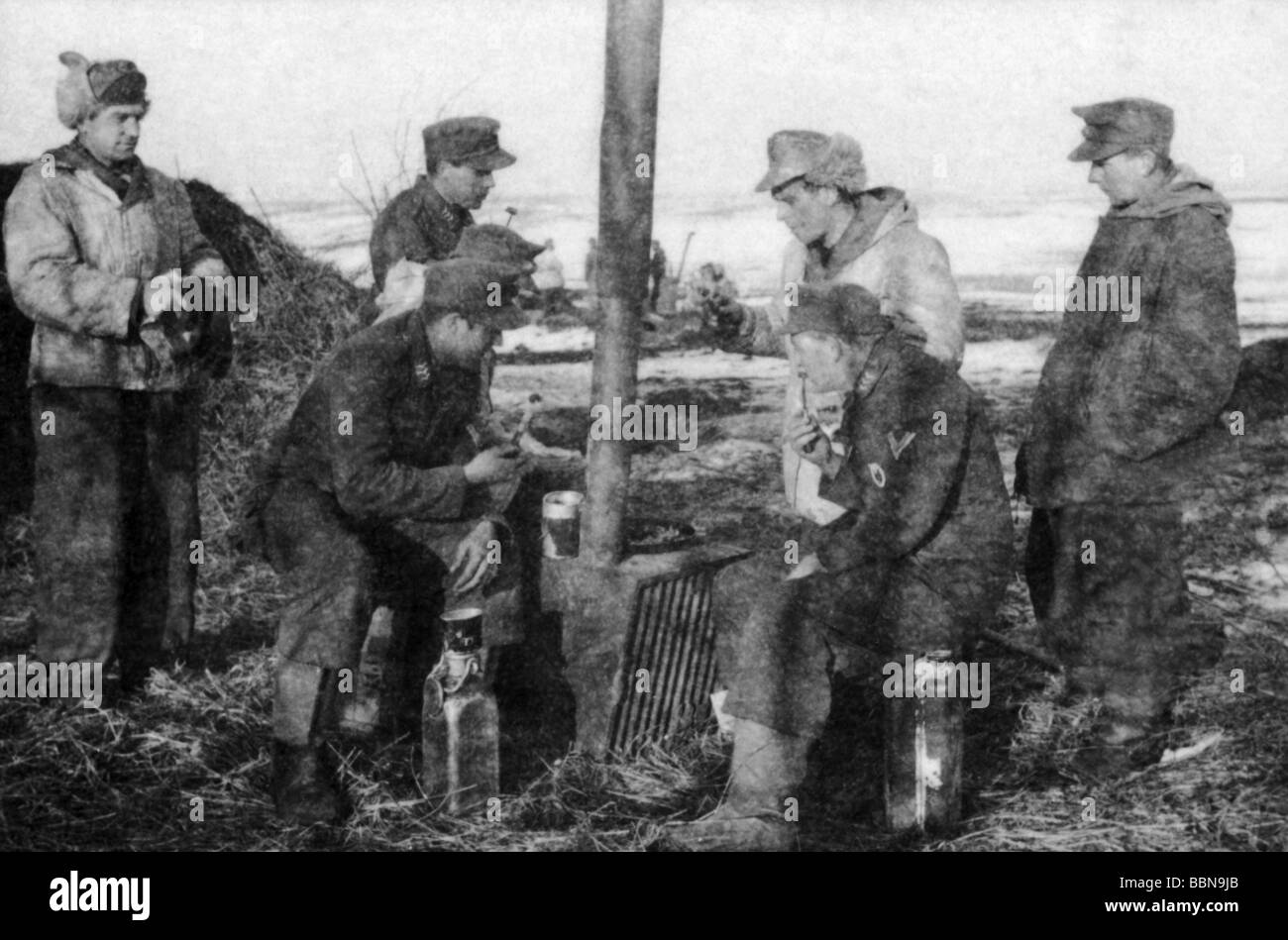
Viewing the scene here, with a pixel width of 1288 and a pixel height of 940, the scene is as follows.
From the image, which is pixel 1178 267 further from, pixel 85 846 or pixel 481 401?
pixel 85 846

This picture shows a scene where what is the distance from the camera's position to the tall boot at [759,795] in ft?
13.1

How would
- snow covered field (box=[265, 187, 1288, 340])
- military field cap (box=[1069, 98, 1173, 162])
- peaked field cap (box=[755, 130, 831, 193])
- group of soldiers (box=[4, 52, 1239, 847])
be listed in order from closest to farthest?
1. group of soldiers (box=[4, 52, 1239, 847])
2. military field cap (box=[1069, 98, 1173, 162])
3. peaked field cap (box=[755, 130, 831, 193])
4. snow covered field (box=[265, 187, 1288, 340])

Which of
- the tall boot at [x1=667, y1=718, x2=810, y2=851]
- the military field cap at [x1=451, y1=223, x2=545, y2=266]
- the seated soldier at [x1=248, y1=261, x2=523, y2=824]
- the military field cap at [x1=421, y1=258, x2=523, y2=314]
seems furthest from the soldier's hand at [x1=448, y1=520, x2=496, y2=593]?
the tall boot at [x1=667, y1=718, x2=810, y2=851]

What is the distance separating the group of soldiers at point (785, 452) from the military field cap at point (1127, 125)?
0.04ft

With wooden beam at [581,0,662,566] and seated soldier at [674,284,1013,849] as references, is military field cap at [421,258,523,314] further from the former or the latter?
seated soldier at [674,284,1013,849]

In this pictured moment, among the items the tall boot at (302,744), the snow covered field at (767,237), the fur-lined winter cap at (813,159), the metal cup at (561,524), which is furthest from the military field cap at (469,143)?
the tall boot at (302,744)

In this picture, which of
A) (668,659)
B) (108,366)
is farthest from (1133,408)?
(108,366)

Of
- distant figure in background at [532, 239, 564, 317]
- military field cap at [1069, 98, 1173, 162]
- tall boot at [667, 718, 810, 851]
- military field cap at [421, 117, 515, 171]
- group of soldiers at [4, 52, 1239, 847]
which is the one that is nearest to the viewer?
tall boot at [667, 718, 810, 851]

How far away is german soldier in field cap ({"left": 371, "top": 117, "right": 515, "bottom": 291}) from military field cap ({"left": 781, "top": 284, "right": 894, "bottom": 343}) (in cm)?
224

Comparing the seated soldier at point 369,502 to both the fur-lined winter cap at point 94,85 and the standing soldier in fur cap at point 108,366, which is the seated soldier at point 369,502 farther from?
the fur-lined winter cap at point 94,85

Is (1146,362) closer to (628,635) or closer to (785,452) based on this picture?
(785,452)

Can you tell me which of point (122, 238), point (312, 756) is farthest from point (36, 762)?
point (122, 238)

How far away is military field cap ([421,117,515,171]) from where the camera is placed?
5.80 meters

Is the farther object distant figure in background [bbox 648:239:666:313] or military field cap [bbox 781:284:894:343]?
distant figure in background [bbox 648:239:666:313]
